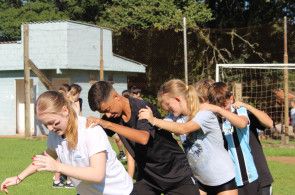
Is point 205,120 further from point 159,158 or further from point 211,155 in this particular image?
point 159,158

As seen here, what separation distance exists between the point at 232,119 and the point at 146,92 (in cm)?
1263

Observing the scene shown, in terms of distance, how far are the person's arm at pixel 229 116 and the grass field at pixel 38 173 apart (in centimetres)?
305

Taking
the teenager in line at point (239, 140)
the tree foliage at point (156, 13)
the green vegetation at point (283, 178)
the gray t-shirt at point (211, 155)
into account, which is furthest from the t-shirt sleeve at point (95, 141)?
the tree foliage at point (156, 13)

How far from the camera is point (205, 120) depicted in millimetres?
3555

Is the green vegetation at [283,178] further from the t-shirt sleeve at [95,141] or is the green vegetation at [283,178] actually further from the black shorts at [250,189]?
the t-shirt sleeve at [95,141]

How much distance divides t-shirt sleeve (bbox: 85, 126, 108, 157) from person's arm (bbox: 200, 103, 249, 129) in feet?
4.07

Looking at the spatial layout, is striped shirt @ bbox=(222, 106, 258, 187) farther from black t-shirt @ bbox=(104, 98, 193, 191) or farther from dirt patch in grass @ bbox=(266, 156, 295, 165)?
dirt patch in grass @ bbox=(266, 156, 295, 165)

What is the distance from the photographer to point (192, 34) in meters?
16.6

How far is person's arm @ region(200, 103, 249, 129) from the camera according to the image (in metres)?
3.63

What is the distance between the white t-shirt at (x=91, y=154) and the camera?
2.69 meters

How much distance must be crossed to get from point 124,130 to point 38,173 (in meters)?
5.72

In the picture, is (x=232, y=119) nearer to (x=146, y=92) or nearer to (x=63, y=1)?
(x=146, y=92)

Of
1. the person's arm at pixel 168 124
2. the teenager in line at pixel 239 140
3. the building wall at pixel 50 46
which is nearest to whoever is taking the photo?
the person's arm at pixel 168 124

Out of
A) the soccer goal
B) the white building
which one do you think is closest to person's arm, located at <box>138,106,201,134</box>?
the soccer goal
